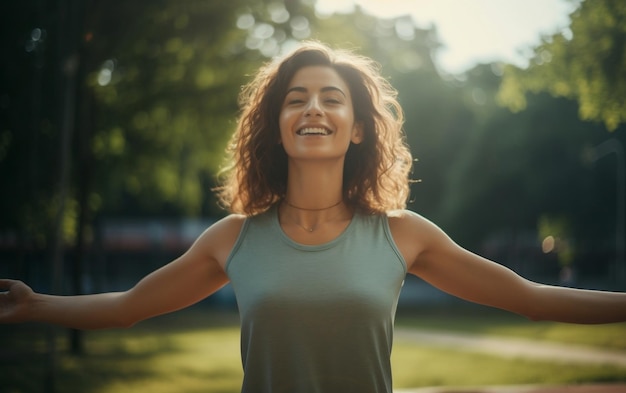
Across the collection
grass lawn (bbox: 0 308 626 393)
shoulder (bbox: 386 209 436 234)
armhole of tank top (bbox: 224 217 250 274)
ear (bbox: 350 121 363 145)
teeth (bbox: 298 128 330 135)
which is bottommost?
grass lawn (bbox: 0 308 626 393)

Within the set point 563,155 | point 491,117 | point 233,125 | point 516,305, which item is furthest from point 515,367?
point 491,117

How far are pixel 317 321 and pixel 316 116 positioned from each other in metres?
0.67

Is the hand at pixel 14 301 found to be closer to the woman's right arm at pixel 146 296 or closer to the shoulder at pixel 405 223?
the woman's right arm at pixel 146 296

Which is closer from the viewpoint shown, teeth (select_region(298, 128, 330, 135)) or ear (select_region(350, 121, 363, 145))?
teeth (select_region(298, 128, 330, 135))

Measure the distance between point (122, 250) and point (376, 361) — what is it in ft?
133

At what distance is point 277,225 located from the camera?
259 cm

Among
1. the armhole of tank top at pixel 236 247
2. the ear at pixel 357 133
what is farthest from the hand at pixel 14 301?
the ear at pixel 357 133

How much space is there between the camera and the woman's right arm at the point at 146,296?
265 centimetres

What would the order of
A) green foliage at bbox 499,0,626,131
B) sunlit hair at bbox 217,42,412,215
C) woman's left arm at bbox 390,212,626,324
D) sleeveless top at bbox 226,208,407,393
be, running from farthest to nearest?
green foliage at bbox 499,0,626,131 < sunlit hair at bbox 217,42,412,215 < woman's left arm at bbox 390,212,626,324 < sleeveless top at bbox 226,208,407,393

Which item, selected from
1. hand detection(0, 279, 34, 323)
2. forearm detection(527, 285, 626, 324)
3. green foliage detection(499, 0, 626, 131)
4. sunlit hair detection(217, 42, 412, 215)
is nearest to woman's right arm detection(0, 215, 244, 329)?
hand detection(0, 279, 34, 323)

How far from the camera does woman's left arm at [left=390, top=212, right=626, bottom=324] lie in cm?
261

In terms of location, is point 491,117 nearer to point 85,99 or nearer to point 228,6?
point 228,6

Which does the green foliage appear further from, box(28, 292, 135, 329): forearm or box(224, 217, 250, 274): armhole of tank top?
box(28, 292, 135, 329): forearm

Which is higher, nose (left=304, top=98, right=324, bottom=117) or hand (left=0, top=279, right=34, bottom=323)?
nose (left=304, top=98, right=324, bottom=117)
